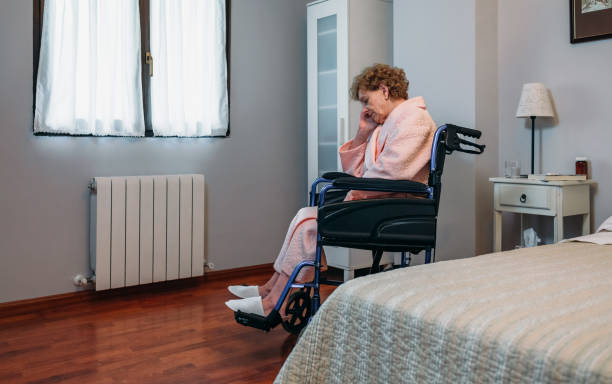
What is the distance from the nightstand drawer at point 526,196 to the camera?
8.87 ft

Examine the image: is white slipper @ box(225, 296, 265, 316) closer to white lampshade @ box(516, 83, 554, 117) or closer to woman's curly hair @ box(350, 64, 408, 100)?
woman's curly hair @ box(350, 64, 408, 100)

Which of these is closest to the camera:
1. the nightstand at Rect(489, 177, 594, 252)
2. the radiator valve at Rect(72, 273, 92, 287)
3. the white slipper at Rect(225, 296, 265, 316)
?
the white slipper at Rect(225, 296, 265, 316)

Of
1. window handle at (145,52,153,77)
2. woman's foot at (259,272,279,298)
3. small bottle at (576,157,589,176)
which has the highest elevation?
window handle at (145,52,153,77)

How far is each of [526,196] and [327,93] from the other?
150cm

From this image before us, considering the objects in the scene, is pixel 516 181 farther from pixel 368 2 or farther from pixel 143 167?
pixel 143 167

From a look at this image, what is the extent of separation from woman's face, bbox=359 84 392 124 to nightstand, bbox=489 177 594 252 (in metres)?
0.80

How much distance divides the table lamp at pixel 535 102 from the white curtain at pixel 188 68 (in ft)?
5.71

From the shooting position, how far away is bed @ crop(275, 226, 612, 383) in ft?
3.23

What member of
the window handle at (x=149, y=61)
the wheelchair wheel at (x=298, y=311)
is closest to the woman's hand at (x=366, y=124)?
the wheelchair wheel at (x=298, y=311)

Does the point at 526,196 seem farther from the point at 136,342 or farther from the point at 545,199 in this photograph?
the point at 136,342

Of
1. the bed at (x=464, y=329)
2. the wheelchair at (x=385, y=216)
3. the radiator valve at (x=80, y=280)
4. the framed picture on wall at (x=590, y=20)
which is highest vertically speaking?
the framed picture on wall at (x=590, y=20)

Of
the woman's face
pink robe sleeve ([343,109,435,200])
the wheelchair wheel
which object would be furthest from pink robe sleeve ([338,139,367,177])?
the wheelchair wheel

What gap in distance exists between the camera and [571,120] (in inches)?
117

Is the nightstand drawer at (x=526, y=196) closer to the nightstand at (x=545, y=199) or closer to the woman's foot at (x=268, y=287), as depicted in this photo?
the nightstand at (x=545, y=199)
